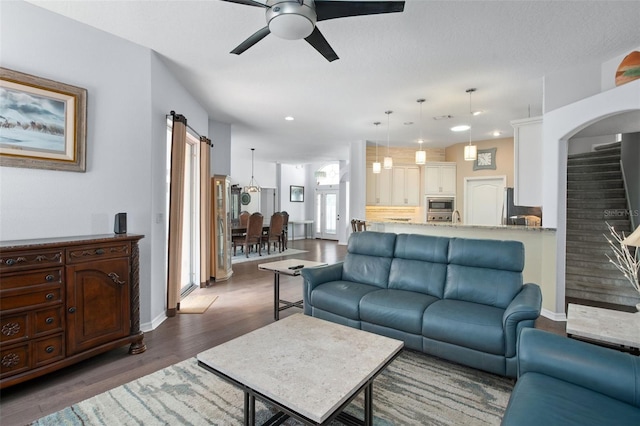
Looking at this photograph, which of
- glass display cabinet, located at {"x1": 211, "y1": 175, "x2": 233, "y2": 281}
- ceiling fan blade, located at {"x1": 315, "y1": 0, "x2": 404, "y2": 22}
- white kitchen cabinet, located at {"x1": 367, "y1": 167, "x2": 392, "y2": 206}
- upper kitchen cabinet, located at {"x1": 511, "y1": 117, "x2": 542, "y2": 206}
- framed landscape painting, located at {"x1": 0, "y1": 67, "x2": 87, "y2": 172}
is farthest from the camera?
white kitchen cabinet, located at {"x1": 367, "y1": 167, "x2": 392, "y2": 206}

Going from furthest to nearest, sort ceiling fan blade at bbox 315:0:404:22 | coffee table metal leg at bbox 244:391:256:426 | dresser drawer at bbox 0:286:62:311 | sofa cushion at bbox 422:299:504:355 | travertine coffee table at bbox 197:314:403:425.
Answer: sofa cushion at bbox 422:299:504:355 < dresser drawer at bbox 0:286:62:311 < ceiling fan blade at bbox 315:0:404:22 < coffee table metal leg at bbox 244:391:256:426 < travertine coffee table at bbox 197:314:403:425

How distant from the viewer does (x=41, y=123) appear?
249cm

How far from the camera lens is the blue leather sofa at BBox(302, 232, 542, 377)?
2.21 meters

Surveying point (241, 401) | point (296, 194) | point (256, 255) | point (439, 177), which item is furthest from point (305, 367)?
point (296, 194)

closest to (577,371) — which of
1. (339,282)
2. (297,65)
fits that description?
(339,282)

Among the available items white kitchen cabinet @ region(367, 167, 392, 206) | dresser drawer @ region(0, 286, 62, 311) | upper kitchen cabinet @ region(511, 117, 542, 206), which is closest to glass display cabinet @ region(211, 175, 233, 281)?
dresser drawer @ region(0, 286, 62, 311)

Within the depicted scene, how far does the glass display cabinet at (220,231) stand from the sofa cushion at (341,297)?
285 centimetres

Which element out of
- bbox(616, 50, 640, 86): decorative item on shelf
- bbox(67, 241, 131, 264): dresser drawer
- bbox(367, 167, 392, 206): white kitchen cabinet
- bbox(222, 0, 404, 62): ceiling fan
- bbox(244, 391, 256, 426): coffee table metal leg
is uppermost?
bbox(616, 50, 640, 86): decorative item on shelf

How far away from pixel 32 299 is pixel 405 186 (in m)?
7.50

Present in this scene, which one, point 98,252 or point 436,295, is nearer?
point 98,252

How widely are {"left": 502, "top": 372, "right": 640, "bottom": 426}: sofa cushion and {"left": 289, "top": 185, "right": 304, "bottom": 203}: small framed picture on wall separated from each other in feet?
35.7

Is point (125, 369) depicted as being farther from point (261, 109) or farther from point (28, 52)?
point (261, 109)

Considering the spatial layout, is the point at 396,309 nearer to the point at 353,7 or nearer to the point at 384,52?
the point at 353,7

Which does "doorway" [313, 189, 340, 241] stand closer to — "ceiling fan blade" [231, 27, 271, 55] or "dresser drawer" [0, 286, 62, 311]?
"ceiling fan blade" [231, 27, 271, 55]
